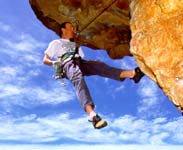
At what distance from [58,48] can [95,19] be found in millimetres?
4138

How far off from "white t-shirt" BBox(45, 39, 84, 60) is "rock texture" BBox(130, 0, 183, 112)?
Result: 1685 mm

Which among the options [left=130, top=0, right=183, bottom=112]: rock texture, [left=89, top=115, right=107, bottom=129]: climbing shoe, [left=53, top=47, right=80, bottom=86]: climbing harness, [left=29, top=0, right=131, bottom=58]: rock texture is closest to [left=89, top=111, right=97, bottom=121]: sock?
[left=89, top=115, right=107, bottom=129]: climbing shoe

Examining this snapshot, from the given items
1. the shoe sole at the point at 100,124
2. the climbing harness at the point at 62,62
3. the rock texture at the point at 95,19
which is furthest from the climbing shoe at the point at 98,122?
the rock texture at the point at 95,19

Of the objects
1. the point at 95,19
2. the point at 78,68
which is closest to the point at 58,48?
the point at 78,68

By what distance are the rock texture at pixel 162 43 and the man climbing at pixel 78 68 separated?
2.69 feet

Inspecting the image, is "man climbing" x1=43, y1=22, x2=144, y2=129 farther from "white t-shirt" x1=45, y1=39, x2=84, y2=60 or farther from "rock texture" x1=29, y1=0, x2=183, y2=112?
"rock texture" x1=29, y1=0, x2=183, y2=112

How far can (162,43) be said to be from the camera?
9.73 metres

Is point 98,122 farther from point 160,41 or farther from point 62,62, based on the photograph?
point 160,41

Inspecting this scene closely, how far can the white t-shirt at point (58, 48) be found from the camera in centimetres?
1082

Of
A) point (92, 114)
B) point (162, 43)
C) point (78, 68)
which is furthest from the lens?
point (78, 68)

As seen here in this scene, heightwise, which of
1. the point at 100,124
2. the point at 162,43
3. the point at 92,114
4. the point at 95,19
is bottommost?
the point at 100,124

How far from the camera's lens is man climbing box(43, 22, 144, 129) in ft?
34.4

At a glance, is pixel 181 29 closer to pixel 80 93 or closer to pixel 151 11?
pixel 151 11

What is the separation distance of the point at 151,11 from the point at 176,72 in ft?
5.58
